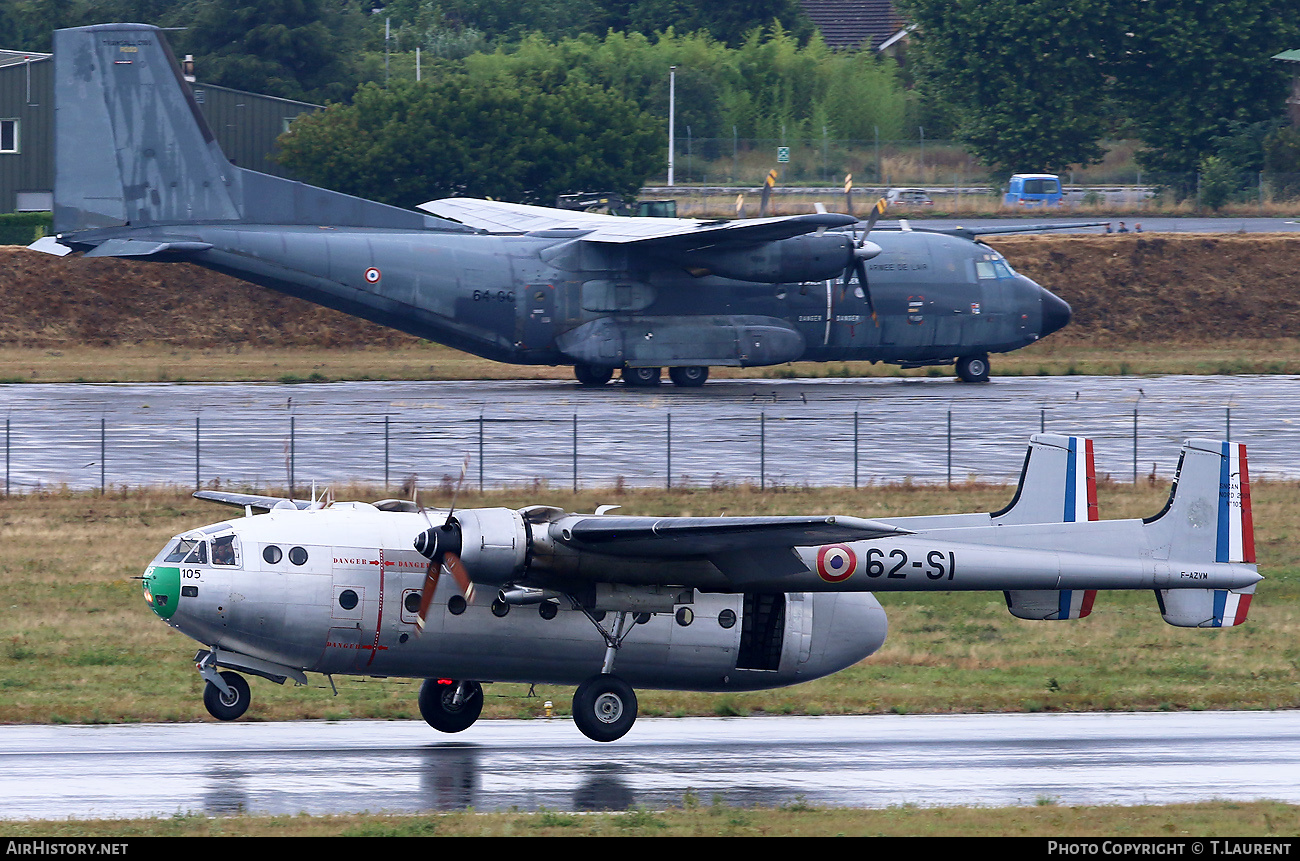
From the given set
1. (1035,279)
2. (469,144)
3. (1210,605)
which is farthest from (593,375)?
(1210,605)

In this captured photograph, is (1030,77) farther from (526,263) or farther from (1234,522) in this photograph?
(1234,522)

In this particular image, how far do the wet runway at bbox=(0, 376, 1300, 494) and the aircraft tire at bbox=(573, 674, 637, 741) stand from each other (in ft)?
55.7

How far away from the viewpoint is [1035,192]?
93438 mm

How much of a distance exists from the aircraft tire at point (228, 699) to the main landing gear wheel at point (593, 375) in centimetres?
3369

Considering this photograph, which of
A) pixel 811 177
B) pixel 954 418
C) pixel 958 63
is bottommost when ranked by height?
pixel 954 418

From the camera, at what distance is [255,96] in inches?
3366

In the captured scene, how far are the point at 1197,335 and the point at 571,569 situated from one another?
59.8m

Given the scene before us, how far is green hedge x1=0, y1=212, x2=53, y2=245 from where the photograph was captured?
247 ft

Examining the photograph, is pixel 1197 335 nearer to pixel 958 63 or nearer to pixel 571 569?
pixel 958 63

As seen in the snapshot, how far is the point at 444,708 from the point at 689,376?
3399 centimetres

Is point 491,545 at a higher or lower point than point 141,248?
lower

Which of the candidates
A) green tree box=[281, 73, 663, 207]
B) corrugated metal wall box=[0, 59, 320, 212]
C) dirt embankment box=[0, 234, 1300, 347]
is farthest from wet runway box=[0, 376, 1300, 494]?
corrugated metal wall box=[0, 59, 320, 212]

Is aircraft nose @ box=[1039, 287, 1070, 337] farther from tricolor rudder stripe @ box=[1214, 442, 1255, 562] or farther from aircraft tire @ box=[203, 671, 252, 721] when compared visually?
aircraft tire @ box=[203, 671, 252, 721]

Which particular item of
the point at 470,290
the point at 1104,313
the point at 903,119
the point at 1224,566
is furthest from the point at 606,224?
the point at 903,119
